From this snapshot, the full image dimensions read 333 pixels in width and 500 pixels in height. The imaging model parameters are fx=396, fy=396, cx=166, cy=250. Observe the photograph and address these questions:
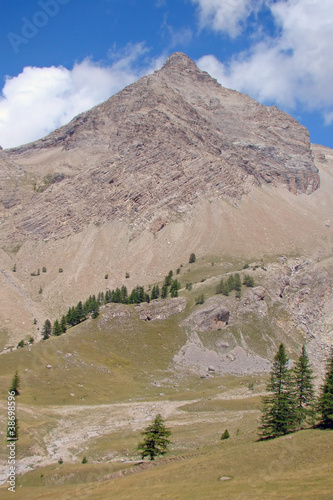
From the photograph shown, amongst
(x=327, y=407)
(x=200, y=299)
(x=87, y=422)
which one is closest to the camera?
(x=327, y=407)

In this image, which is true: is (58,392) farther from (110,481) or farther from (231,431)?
(110,481)

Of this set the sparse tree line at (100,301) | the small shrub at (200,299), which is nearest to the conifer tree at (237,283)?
the small shrub at (200,299)

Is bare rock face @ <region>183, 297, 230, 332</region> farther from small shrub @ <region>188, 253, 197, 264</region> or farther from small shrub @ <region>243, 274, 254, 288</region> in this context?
small shrub @ <region>188, 253, 197, 264</region>

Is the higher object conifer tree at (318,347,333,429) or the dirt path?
conifer tree at (318,347,333,429)

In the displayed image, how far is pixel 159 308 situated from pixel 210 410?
2072 inches

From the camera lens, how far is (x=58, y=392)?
8750 centimetres

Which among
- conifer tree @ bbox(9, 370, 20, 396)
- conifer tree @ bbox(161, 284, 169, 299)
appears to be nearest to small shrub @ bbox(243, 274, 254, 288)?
conifer tree @ bbox(161, 284, 169, 299)

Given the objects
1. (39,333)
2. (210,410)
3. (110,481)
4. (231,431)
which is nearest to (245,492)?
(110,481)

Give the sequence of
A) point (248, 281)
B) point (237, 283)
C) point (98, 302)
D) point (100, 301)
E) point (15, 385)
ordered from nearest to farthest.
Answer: point (15, 385)
point (237, 283)
point (248, 281)
point (98, 302)
point (100, 301)

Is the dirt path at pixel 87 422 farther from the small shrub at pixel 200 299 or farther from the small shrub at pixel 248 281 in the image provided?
the small shrub at pixel 248 281

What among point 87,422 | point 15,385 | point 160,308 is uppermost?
point 160,308

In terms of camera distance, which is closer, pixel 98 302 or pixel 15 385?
pixel 15 385

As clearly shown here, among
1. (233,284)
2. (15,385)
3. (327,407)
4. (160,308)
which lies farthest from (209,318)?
(327,407)

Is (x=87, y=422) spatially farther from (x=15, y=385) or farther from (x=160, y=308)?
(x=160, y=308)
